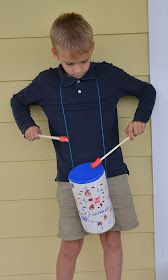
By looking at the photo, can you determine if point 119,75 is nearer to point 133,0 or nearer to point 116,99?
point 116,99

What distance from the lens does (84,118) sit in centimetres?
129

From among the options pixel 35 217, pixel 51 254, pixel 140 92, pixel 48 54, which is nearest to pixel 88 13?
pixel 48 54

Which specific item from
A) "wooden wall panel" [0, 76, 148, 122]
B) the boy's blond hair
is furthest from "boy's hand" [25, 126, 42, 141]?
the boy's blond hair

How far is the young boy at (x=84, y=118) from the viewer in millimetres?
1280

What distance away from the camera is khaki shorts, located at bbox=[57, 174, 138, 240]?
1.36 m

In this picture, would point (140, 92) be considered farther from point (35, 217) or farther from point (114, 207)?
point (35, 217)

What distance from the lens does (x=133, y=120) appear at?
1.32 metres

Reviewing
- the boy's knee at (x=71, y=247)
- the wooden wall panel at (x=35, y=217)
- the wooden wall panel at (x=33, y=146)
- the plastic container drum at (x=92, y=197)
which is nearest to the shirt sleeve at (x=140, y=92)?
the wooden wall panel at (x=33, y=146)

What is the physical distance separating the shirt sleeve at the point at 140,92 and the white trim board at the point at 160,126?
0.06 metres

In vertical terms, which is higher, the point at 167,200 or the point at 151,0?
the point at 151,0

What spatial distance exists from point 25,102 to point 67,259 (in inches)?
22.8

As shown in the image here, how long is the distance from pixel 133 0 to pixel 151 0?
6 centimetres

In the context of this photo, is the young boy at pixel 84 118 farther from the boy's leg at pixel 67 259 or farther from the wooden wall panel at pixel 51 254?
the wooden wall panel at pixel 51 254

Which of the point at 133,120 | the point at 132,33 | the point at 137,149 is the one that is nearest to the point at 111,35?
the point at 132,33
